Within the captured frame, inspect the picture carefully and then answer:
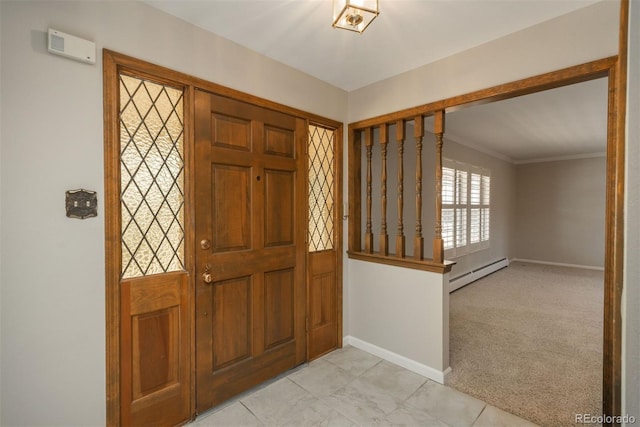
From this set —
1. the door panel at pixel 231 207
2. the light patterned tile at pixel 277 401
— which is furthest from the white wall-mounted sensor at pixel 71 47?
A: the light patterned tile at pixel 277 401

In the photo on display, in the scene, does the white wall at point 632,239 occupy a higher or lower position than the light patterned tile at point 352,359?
higher

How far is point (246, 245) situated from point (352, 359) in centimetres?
147

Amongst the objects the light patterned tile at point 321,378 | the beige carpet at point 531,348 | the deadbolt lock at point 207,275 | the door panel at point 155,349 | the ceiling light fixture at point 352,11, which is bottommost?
the light patterned tile at point 321,378

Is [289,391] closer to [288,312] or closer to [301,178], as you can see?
[288,312]

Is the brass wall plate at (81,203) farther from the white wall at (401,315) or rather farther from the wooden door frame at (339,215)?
the white wall at (401,315)

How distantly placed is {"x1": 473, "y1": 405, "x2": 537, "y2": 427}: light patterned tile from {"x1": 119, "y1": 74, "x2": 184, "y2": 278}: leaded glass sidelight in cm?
218

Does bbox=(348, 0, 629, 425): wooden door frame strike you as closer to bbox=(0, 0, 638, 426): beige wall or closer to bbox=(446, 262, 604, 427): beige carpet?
bbox=(0, 0, 638, 426): beige wall

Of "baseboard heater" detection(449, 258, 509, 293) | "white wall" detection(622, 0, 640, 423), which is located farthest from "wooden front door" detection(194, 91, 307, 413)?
"baseboard heater" detection(449, 258, 509, 293)

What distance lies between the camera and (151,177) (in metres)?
1.76

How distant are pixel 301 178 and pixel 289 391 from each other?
5.45ft

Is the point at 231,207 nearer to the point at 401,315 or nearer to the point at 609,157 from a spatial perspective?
the point at 401,315

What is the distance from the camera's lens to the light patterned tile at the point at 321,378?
2.22m

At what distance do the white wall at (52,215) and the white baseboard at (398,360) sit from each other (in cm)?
205

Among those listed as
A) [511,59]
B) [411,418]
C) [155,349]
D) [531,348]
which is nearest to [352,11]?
[511,59]
